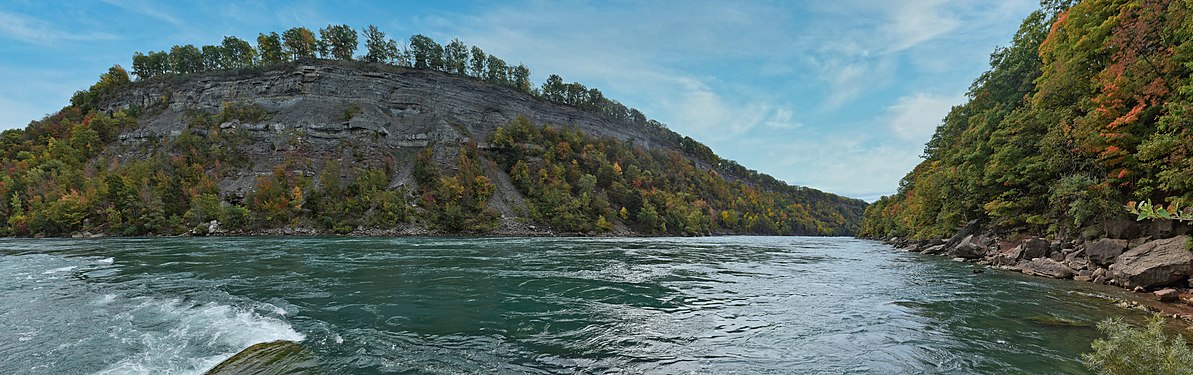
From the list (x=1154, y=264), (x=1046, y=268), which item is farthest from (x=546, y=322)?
(x=1046, y=268)

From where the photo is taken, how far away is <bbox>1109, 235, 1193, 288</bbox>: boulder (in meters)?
12.8

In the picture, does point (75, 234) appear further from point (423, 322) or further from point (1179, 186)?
point (1179, 186)

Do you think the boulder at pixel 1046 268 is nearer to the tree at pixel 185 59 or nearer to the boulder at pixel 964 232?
the boulder at pixel 964 232

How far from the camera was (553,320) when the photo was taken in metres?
10.5

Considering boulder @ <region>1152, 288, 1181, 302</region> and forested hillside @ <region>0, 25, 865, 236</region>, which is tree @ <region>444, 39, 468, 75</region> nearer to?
forested hillside @ <region>0, 25, 865, 236</region>

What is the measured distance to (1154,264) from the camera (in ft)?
43.7

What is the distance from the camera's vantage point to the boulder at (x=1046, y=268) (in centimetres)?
1688

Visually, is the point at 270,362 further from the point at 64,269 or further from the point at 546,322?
the point at 64,269

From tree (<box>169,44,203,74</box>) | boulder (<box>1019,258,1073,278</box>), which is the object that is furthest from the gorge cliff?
boulder (<box>1019,258,1073,278</box>)

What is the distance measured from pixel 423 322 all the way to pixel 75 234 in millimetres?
69876

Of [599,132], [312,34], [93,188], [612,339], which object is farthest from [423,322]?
[312,34]

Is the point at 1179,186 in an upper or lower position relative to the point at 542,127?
lower

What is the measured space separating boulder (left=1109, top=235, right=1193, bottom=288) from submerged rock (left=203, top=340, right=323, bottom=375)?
74.5 ft

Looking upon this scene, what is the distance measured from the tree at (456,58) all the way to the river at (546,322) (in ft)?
344
